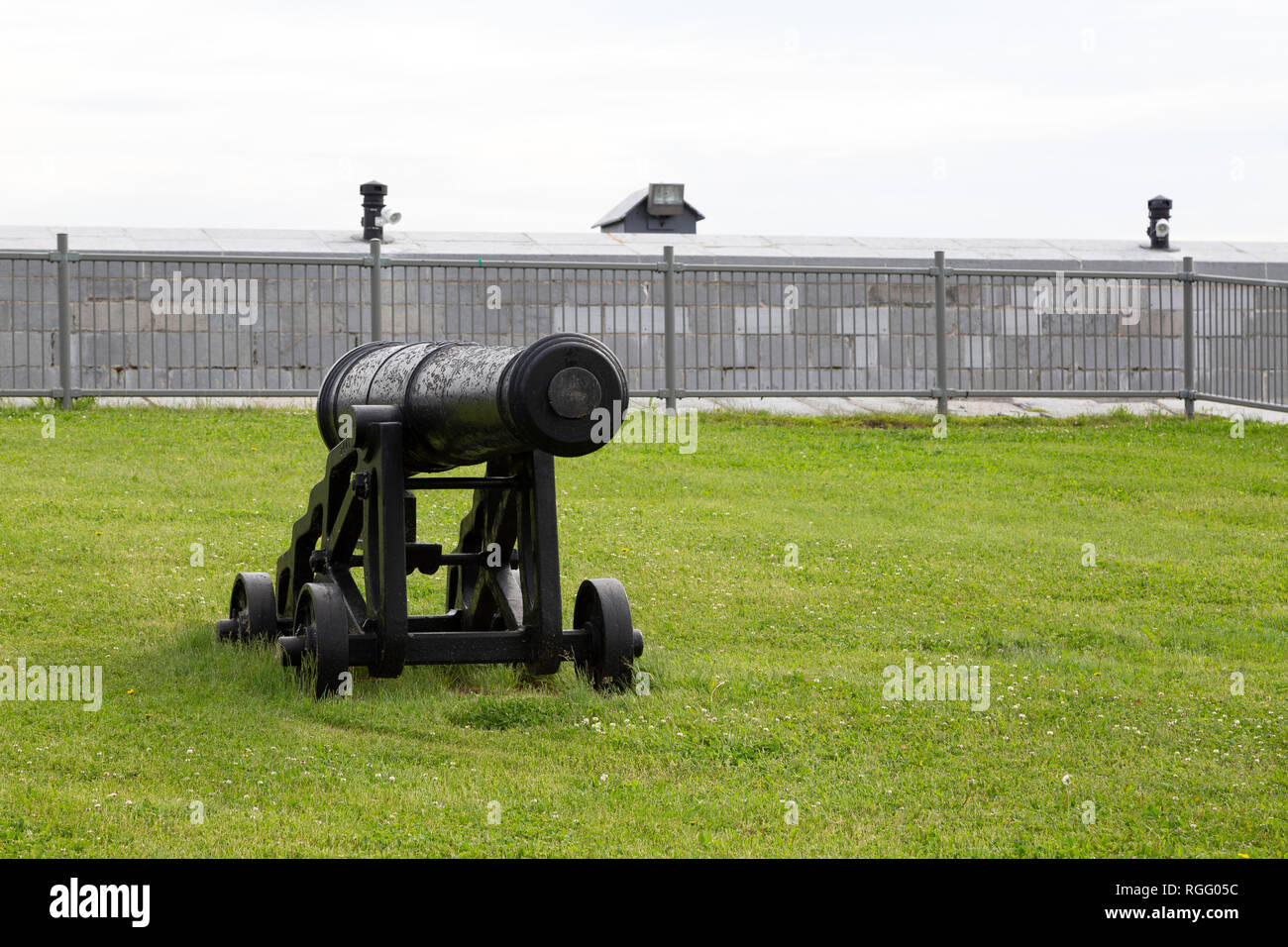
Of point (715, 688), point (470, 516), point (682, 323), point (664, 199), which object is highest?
point (664, 199)

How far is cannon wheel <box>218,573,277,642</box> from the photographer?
7102mm

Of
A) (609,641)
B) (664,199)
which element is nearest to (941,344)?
(609,641)

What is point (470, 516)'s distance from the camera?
284 inches

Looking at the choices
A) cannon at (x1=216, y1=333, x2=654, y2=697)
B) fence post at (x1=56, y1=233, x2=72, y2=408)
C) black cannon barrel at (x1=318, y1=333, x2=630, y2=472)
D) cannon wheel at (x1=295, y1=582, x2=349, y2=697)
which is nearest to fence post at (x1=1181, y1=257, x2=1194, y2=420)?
fence post at (x1=56, y1=233, x2=72, y2=408)

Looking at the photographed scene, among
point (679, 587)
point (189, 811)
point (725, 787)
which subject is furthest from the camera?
point (679, 587)

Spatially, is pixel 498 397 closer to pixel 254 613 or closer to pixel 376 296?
pixel 254 613

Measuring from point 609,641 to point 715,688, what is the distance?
0.52 metres

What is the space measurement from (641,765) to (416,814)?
3.23 feet

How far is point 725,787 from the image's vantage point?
5293mm

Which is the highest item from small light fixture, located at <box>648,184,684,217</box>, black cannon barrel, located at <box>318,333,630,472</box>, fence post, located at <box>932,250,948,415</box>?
small light fixture, located at <box>648,184,684,217</box>

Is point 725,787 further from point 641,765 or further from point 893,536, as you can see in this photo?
point 893,536

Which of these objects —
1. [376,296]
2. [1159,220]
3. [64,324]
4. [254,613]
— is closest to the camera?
[254,613]

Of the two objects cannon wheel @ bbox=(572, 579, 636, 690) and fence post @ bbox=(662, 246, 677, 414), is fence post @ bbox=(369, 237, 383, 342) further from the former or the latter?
cannon wheel @ bbox=(572, 579, 636, 690)

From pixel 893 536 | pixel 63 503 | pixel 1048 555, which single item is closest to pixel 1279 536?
pixel 1048 555
